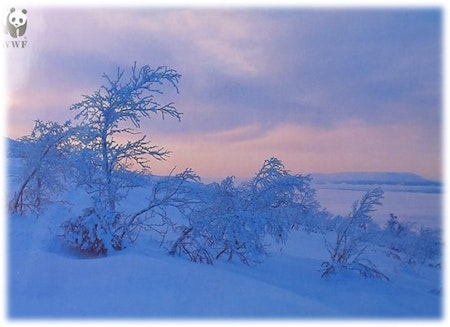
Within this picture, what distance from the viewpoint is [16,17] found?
634 centimetres

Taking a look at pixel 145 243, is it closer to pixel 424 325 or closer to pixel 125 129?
pixel 125 129

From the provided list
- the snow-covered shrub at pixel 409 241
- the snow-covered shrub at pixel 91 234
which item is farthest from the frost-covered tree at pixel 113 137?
the snow-covered shrub at pixel 409 241

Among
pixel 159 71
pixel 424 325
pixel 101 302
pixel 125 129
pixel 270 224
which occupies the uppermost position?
pixel 159 71

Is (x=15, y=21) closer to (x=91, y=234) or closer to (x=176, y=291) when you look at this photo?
(x=91, y=234)

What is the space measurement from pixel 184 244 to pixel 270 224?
134cm


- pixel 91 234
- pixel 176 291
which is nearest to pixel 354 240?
pixel 176 291

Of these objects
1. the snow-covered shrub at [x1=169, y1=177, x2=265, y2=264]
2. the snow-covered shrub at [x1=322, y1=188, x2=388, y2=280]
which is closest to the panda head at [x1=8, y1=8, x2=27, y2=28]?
the snow-covered shrub at [x1=169, y1=177, x2=265, y2=264]

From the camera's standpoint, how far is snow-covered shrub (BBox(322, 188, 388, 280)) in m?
8.06

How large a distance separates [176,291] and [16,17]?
3.69 meters

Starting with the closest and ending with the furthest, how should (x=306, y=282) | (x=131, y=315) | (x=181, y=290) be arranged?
(x=131, y=315) → (x=181, y=290) → (x=306, y=282)

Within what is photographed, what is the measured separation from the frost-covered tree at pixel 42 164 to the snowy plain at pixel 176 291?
4.04 feet

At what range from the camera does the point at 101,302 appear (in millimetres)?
5336

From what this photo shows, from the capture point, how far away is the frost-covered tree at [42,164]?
917cm

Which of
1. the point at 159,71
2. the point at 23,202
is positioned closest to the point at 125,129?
the point at 159,71
